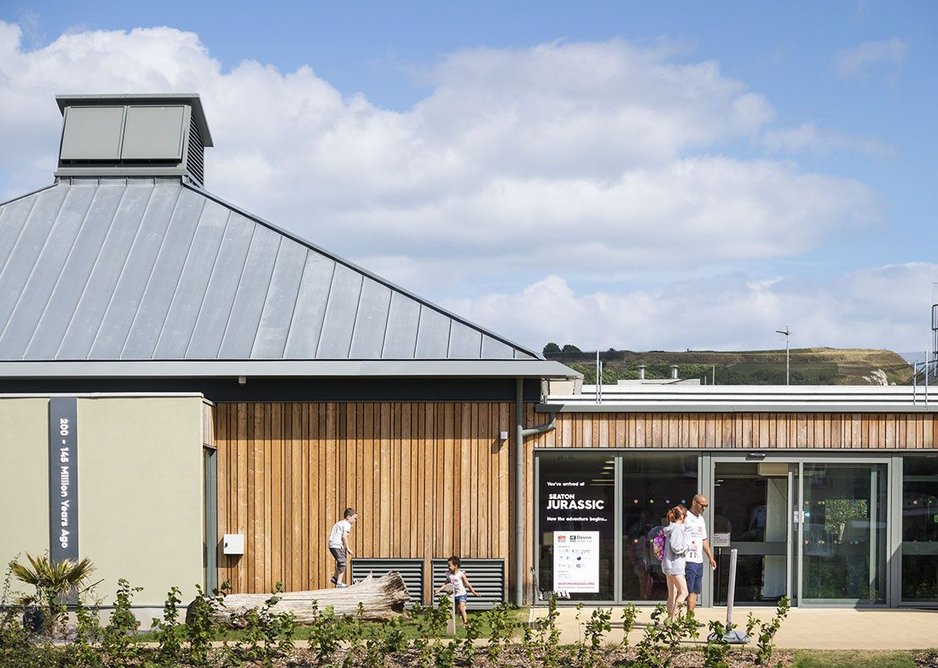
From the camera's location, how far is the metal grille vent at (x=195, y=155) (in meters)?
21.5

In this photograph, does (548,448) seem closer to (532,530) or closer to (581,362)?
(532,530)

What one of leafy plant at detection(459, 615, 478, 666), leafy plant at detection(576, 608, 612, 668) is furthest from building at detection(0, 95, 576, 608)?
leafy plant at detection(576, 608, 612, 668)

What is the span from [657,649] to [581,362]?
29.3 ft

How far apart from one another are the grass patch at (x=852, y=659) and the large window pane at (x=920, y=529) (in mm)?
5040

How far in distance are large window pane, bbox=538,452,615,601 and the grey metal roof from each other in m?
1.86

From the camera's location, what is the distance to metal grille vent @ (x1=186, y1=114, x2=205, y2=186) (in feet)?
70.5

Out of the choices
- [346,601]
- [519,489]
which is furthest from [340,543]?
[519,489]

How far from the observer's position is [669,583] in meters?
15.1

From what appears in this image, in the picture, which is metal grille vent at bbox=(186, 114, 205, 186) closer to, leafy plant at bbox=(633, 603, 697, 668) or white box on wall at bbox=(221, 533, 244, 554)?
white box on wall at bbox=(221, 533, 244, 554)

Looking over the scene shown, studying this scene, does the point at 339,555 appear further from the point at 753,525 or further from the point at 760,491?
the point at 760,491

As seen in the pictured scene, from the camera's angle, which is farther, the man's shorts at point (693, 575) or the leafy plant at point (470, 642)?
the man's shorts at point (693, 575)

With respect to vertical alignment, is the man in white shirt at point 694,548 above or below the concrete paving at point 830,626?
above

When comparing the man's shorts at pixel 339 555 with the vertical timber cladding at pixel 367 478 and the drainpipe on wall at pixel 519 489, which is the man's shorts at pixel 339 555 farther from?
the drainpipe on wall at pixel 519 489

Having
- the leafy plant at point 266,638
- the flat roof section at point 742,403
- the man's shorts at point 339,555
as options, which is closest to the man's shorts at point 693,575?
the flat roof section at point 742,403
